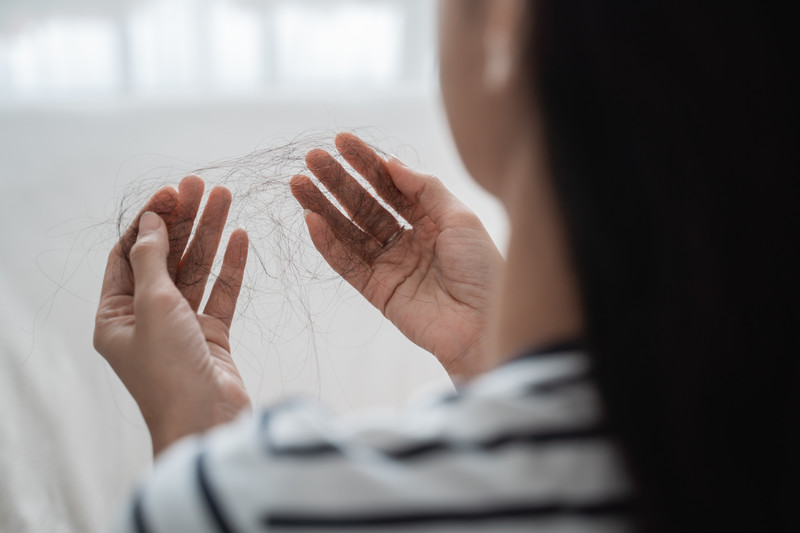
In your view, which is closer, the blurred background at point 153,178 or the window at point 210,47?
the blurred background at point 153,178

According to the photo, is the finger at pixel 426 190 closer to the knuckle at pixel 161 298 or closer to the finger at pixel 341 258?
the finger at pixel 341 258

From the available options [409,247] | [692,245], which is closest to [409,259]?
[409,247]

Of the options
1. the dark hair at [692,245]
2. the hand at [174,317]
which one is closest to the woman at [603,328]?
the dark hair at [692,245]

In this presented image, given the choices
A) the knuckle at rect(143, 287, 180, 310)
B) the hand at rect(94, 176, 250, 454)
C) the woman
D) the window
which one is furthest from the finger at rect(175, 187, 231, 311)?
the window

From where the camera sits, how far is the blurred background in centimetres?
72

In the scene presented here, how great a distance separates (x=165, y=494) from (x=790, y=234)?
0.96 feet

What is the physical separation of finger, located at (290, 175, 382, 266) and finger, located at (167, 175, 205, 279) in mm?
104

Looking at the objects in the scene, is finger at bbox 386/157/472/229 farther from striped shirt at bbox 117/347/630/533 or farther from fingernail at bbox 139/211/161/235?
striped shirt at bbox 117/347/630/533

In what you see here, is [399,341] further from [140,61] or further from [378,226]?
[140,61]

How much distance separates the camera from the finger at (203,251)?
62cm

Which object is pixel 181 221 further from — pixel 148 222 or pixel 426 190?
pixel 426 190

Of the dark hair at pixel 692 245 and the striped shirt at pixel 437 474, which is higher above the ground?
the dark hair at pixel 692 245

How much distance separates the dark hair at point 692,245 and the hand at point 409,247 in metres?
0.36

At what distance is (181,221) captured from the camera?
631mm
